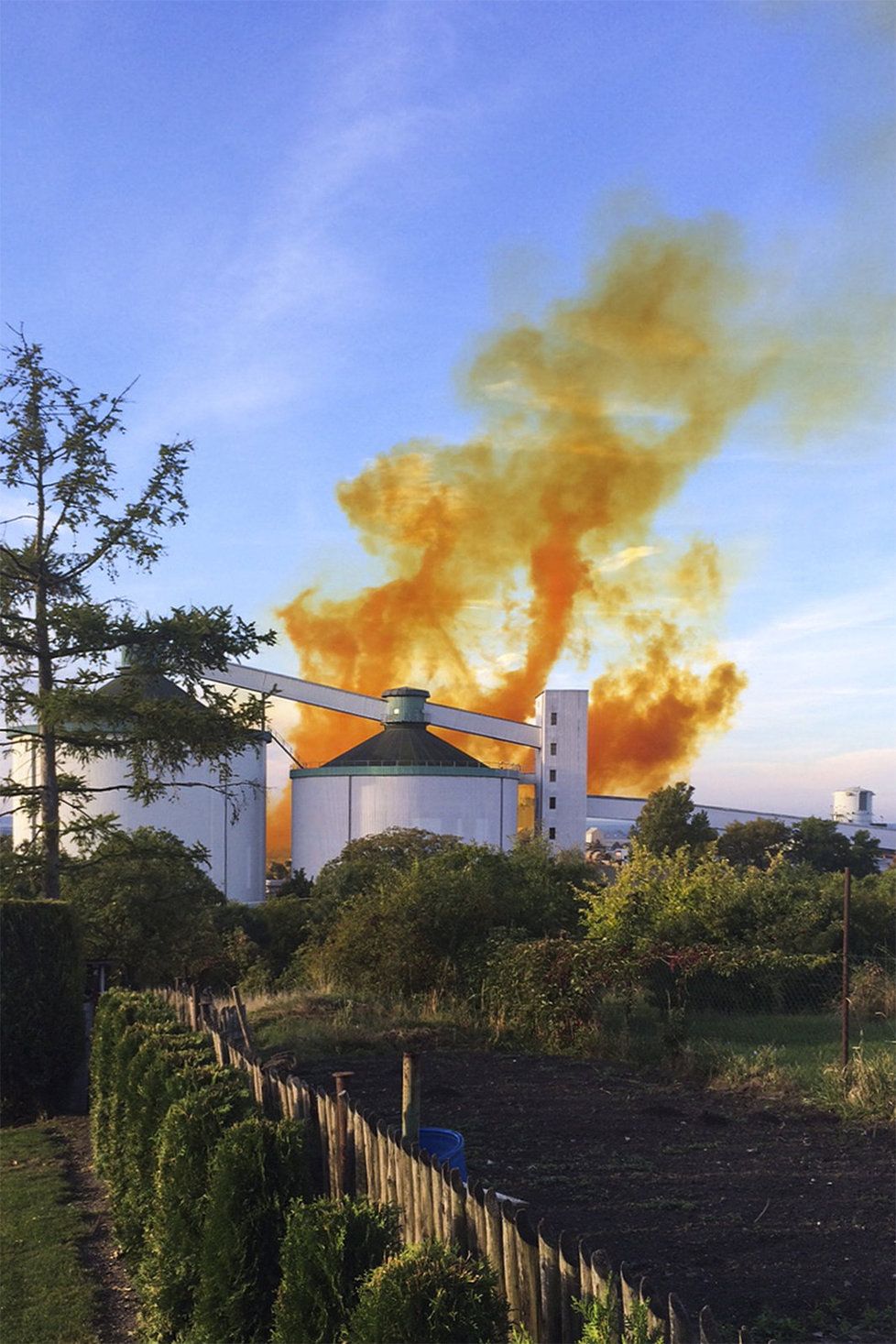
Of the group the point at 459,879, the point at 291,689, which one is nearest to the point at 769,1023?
the point at 459,879

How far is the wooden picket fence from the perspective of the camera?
11.0 feet

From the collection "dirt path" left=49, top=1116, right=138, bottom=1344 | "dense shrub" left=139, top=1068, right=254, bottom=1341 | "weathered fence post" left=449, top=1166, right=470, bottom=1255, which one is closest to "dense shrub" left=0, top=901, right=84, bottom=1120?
"dirt path" left=49, top=1116, right=138, bottom=1344

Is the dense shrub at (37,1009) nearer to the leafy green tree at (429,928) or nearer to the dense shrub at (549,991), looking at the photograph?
the dense shrub at (549,991)

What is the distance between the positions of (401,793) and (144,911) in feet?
118

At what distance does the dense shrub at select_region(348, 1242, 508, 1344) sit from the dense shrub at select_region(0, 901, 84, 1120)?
976cm

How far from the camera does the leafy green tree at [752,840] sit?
61094 mm

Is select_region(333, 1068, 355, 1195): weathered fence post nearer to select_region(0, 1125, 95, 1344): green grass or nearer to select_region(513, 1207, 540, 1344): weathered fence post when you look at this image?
select_region(513, 1207, 540, 1344): weathered fence post

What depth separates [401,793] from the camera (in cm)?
5553

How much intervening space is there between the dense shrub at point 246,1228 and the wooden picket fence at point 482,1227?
0.30 metres

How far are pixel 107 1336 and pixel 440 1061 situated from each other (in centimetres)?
638

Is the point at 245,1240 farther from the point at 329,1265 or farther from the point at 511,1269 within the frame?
the point at 511,1269

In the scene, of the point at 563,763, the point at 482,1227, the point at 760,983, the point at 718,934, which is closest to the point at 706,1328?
the point at 482,1227

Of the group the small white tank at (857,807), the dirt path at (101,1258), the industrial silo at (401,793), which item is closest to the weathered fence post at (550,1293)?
the dirt path at (101,1258)

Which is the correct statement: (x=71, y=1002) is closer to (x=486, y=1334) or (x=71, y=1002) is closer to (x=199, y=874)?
(x=199, y=874)
